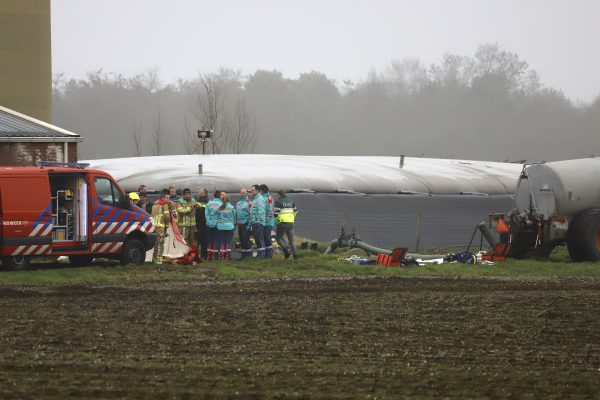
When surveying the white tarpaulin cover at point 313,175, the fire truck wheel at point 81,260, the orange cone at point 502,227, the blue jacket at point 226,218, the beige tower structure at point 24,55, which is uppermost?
the beige tower structure at point 24,55

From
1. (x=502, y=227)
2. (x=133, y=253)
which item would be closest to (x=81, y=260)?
(x=133, y=253)

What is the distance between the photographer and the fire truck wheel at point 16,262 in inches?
943

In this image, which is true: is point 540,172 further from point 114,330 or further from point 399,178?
point 114,330

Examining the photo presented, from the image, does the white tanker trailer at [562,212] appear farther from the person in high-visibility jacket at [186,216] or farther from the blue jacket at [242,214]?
the person in high-visibility jacket at [186,216]

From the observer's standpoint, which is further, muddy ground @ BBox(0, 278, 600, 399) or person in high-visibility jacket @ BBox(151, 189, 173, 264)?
person in high-visibility jacket @ BBox(151, 189, 173, 264)

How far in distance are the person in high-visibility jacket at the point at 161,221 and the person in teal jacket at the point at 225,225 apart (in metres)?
1.23

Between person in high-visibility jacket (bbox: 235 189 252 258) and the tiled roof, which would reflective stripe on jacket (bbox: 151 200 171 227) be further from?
the tiled roof

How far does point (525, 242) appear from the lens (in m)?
29.4

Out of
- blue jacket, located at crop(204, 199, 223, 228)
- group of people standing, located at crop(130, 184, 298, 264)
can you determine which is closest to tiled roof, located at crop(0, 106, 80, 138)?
group of people standing, located at crop(130, 184, 298, 264)

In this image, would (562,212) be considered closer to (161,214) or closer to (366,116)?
(161,214)

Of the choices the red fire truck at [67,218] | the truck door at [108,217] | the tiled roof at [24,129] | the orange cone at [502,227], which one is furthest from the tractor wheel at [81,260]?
the orange cone at [502,227]

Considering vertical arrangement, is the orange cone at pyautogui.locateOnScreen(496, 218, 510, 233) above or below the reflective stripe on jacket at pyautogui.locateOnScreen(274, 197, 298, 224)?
below

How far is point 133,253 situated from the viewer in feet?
85.7

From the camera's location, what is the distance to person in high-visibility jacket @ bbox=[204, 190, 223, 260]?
89.6 ft
